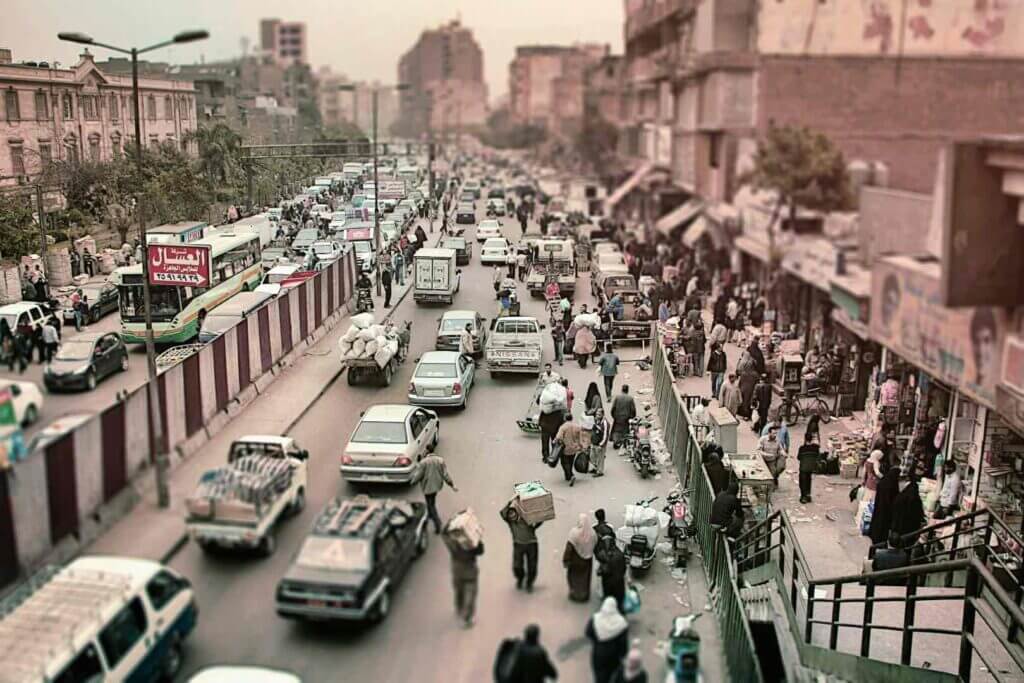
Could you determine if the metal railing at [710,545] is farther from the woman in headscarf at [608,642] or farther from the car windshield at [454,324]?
the car windshield at [454,324]

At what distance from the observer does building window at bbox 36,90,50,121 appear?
17.5m

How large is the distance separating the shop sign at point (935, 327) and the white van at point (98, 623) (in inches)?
301

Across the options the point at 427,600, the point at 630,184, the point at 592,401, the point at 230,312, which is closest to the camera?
the point at 427,600

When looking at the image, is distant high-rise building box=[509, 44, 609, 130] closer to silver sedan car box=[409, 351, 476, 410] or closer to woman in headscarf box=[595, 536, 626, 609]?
silver sedan car box=[409, 351, 476, 410]

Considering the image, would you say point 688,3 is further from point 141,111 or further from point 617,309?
point 617,309

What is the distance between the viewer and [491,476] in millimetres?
16609

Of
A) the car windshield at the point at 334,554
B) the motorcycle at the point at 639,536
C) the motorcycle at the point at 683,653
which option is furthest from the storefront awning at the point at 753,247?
the car windshield at the point at 334,554

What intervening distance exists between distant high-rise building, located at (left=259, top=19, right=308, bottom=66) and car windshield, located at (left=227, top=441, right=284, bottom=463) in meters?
6.54

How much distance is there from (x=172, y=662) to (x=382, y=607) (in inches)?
93.1

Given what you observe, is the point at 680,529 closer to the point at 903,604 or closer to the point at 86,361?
the point at 903,604

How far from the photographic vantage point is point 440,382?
66.3ft

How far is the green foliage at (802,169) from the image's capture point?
1111 cm

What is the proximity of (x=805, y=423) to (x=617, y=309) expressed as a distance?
8.32 m

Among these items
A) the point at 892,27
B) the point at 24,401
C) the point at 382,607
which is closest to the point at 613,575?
the point at 382,607
